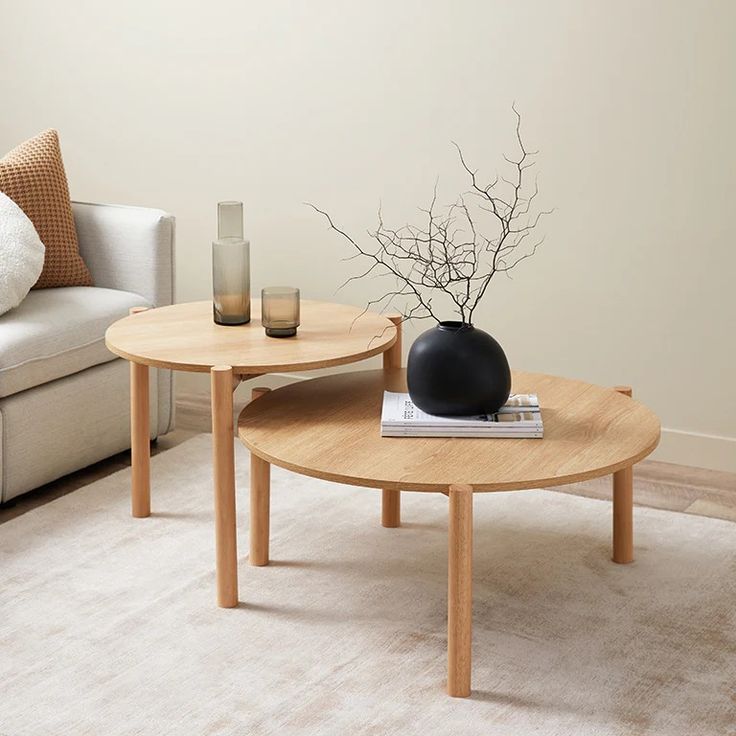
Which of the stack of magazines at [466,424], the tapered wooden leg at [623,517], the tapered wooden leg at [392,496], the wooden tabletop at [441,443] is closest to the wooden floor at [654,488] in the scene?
the tapered wooden leg at [623,517]

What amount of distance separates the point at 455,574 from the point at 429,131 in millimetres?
1891

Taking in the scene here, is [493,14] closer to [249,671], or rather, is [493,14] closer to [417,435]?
[417,435]

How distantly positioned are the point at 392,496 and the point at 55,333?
1.00 m

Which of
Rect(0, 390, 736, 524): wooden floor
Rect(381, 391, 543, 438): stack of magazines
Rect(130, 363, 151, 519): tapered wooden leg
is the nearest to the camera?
Rect(381, 391, 543, 438): stack of magazines

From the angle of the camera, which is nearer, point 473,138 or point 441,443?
point 441,443

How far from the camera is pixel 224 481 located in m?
2.37

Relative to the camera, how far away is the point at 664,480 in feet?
10.7

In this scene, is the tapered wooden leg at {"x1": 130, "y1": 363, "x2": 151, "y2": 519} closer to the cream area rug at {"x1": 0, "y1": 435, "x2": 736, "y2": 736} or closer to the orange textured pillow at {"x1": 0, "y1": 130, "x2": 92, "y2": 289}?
the cream area rug at {"x1": 0, "y1": 435, "x2": 736, "y2": 736}

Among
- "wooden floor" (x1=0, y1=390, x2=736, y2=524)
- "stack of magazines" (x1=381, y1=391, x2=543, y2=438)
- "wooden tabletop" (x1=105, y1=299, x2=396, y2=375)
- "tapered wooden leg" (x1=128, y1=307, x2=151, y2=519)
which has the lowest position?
"wooden floor" (x1=0, y1=390, x2=736, y2=524)

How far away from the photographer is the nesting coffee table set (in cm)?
203

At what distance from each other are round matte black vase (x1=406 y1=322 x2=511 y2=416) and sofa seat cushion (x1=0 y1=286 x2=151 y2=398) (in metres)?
1.16

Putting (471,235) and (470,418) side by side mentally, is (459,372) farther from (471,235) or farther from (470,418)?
(471,235)

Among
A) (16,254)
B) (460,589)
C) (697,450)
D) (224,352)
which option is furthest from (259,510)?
(697,450)

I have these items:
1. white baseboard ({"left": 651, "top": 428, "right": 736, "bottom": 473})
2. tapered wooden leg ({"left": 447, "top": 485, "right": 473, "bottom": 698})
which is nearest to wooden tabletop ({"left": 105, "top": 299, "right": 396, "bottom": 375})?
tapered wooden leg ({"left": 447, "top": 485, "right": 473, "bottom": 698})
